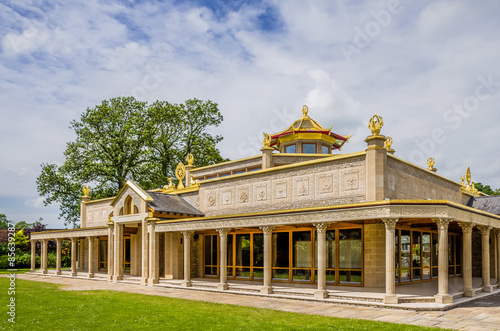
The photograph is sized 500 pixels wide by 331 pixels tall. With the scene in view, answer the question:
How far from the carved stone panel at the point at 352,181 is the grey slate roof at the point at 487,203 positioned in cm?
1294

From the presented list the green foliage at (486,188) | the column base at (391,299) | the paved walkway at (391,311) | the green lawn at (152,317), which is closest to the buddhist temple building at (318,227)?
the column base at (391,299)

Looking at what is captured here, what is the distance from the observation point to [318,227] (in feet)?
61.2

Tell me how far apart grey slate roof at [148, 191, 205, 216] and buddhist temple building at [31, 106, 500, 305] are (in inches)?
4.1

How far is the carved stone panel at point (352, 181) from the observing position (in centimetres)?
1981

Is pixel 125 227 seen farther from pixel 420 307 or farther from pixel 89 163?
pixel 420 307

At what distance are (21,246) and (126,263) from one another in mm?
20790

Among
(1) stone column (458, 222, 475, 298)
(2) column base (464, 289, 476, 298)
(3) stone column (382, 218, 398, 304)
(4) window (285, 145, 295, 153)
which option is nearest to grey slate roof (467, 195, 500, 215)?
(1) stone column (458, 222, 475, 298)

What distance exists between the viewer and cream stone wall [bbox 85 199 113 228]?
36969 millimetres

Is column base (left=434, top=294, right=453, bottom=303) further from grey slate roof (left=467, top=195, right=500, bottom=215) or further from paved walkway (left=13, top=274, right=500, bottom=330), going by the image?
grey slate roof (left=467, top=195, right=500, bottom=215)

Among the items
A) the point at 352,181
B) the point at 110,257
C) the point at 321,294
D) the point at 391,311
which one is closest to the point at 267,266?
Answer: the point at 321,294

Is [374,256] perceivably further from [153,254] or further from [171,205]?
[171,205]

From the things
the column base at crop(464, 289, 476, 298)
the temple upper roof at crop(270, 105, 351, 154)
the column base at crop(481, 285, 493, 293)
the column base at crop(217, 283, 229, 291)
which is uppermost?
the temple upper roof at crop(270, 105, 351, 154)

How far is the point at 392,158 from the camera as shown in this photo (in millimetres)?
20062

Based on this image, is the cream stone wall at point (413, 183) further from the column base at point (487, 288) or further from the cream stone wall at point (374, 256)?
the column base at point (487, 288)
